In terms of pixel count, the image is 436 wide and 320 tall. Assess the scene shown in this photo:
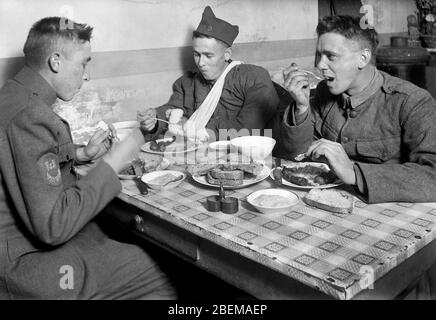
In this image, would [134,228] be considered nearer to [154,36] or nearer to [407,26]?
[154,36]

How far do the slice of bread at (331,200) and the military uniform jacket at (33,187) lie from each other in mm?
760

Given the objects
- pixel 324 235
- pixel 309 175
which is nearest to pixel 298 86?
pixel 309 175

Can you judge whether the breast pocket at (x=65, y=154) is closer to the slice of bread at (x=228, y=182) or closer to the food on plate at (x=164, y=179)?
the food on plate at (x=164, y=179)

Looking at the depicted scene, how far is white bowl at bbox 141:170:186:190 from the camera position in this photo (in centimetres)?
179

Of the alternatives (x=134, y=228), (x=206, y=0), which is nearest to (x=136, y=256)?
(x=134, y=228)

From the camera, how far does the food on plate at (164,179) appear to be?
1.81 metres

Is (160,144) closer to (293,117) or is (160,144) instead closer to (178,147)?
(178,147)

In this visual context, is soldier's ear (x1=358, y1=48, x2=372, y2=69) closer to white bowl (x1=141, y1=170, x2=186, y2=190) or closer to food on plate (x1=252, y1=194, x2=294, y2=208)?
food on plate (x1=252, y1=194, x2=294, y2=208)

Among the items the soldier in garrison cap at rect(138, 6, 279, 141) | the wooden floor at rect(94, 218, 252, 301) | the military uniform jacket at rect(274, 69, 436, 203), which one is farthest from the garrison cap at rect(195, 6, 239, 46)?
the wooden floor at rect(94, 218, 252, 301)

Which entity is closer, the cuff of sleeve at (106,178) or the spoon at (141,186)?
the cuff of sleeve at (106,178)

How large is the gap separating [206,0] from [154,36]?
1.92 ft

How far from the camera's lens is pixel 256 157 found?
2117mm

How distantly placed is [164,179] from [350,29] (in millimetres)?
1189

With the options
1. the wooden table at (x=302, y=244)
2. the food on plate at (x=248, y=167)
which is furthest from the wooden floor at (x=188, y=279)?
the food on plate at (x=248, y=167)
